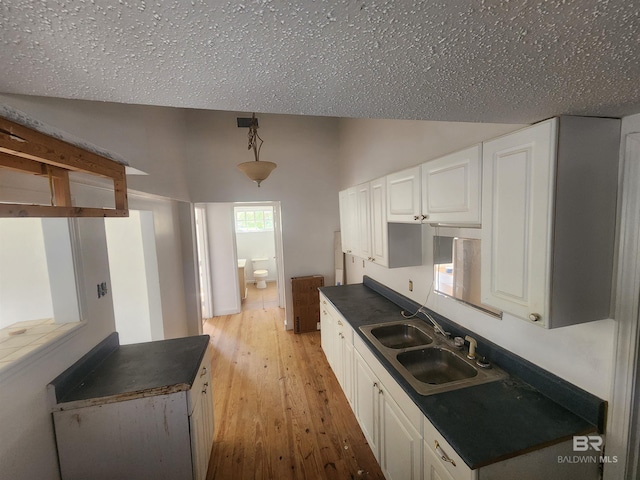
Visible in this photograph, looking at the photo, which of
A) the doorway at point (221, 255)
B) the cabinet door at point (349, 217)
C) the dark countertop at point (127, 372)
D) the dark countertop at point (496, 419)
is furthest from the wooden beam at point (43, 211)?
the doorway at point (221, 255)

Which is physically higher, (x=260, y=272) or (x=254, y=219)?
(x=254, y=219)

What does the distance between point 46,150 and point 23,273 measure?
98 cm

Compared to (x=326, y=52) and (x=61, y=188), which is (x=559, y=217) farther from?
(x=61, y=188)

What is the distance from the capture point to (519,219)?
1.05 meters

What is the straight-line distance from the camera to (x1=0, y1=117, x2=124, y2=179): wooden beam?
77 centimetres

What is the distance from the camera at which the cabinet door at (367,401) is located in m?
1.75

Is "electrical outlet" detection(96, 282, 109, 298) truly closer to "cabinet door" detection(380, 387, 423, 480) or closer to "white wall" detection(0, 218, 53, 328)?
"white wall" detection(0, 218, 53, 328)

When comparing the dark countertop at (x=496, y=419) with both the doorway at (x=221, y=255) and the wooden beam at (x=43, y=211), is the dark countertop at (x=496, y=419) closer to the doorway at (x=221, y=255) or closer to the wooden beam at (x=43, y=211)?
the wooden beam at (x=43, y=211)

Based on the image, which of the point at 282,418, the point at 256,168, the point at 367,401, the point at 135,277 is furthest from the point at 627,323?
the point at 135,277

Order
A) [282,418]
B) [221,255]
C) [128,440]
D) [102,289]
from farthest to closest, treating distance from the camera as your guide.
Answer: [221,255] < [282,418] < [102,289] < [128,440]

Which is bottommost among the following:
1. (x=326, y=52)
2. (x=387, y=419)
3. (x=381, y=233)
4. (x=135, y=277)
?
(x=387, y=419)

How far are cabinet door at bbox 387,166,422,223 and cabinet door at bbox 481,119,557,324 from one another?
0.52m

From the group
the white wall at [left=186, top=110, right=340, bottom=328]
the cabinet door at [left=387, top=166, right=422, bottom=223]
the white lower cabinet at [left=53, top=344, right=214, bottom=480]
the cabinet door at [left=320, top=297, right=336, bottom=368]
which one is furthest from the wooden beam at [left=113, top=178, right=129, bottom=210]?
the white wall at [left=186, top=110, right=340, bottom=328]

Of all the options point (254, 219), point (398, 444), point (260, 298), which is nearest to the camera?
point (398, 444)
